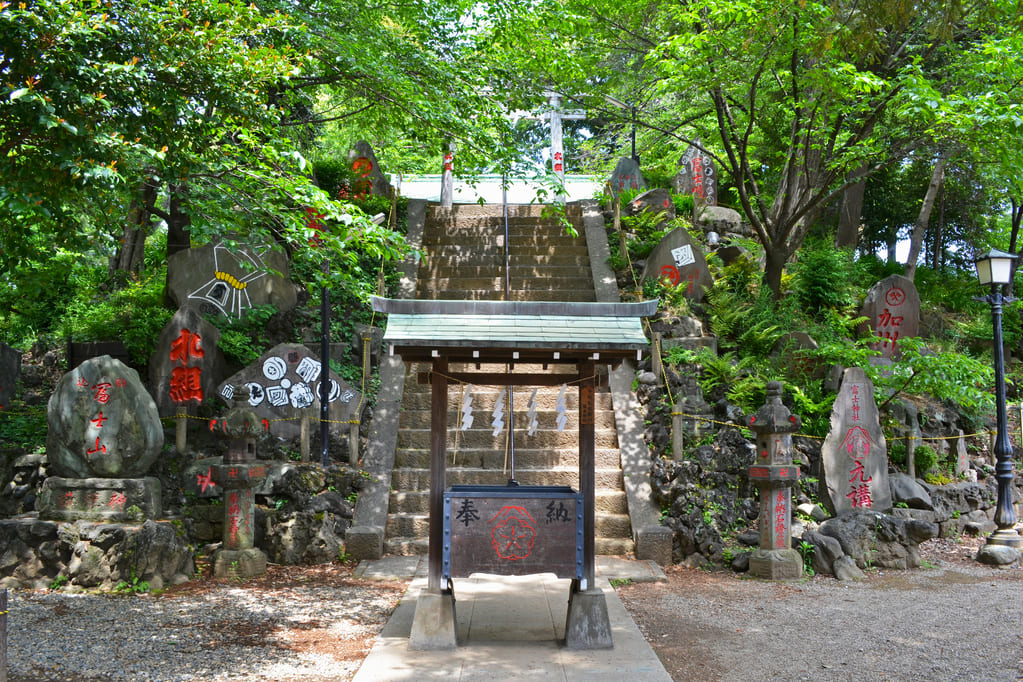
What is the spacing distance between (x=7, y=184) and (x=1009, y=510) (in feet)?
37.4

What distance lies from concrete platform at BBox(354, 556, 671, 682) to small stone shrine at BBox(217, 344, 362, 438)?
3442 millimetres

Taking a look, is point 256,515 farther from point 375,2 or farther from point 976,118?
point 976,118

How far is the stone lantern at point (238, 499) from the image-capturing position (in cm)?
830

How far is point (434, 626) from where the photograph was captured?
19.4 ft

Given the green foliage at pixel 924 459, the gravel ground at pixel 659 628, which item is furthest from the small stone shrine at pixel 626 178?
the gravel ground at pixel 659 628

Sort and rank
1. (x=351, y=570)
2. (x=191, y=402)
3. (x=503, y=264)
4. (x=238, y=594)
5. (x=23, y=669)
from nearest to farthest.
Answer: (x=23, y=669) → (x=238, y=594) → (x=351, y=570) → (x=191, y=402) → (x=503, y=264)

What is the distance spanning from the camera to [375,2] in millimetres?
12398

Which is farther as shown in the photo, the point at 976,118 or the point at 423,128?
the point at 423,128

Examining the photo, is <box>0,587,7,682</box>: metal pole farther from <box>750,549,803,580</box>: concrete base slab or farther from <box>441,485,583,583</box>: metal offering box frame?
<box>750,549,803,580</box>: concrete base slab

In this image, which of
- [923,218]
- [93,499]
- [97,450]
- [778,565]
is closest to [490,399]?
[778,565]

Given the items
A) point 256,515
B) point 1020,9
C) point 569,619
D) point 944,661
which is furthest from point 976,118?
point 256,515

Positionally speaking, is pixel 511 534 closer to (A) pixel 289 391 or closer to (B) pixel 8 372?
(A) pixel 289 391

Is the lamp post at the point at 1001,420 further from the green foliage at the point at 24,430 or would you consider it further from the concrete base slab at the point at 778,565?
the green foliage at the point at 24,430

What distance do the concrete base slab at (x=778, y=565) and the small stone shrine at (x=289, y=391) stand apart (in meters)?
5.55
